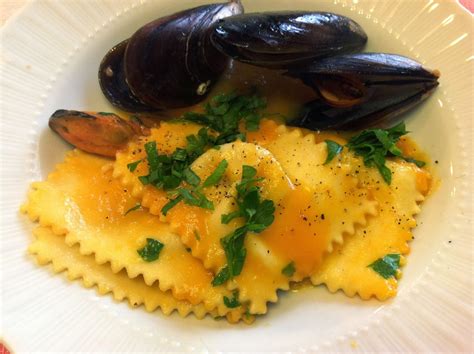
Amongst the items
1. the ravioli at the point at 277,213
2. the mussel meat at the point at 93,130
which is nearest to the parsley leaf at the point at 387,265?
the ravioli at the point at 277,213

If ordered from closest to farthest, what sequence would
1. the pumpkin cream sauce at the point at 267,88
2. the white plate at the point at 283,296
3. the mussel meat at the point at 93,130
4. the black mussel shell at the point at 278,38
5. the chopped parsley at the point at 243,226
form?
the white plate at the point at 283,296 → the chopped parsley at the point at 243,226 → the black mussel shell at the point at 278,38 → the mussel meat at the point at 93,130 → the pumpkin cream sauce at the point at 267,88

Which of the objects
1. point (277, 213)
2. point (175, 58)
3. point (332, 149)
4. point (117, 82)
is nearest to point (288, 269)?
point (277, 213)

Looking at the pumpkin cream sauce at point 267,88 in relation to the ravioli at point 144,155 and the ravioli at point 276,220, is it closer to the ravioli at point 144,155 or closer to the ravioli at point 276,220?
the ravioli at point 144,155

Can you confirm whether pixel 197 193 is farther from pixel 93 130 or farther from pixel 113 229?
pixel 93 130

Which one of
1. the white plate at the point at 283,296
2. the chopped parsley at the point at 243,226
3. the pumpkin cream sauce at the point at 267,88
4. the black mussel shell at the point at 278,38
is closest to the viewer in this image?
the white plate at the point at 283,296

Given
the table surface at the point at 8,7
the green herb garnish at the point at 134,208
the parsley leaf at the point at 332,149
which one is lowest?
the table surface at the point at 8,7
